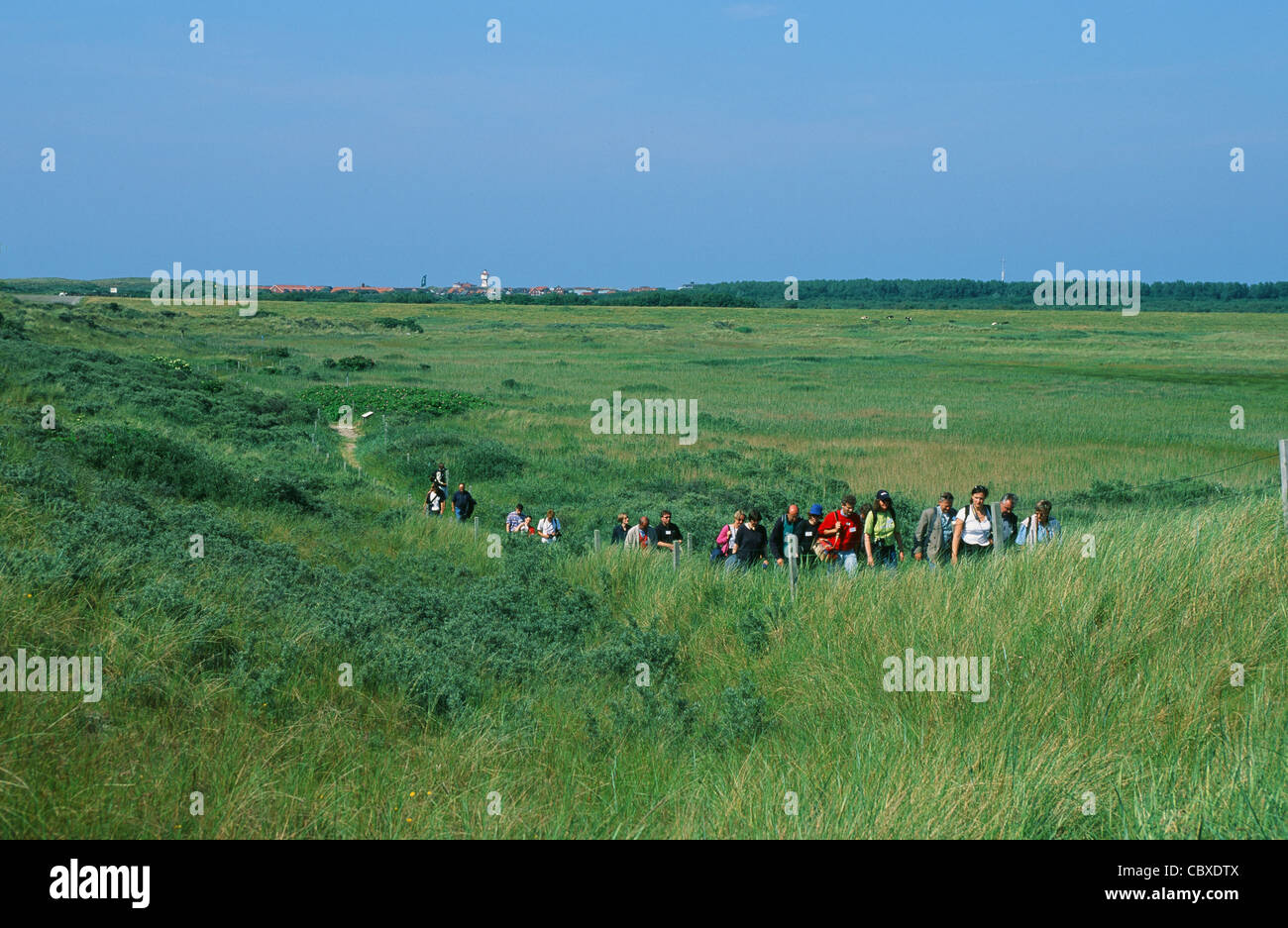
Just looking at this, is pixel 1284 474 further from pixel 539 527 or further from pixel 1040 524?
pixel 539 527

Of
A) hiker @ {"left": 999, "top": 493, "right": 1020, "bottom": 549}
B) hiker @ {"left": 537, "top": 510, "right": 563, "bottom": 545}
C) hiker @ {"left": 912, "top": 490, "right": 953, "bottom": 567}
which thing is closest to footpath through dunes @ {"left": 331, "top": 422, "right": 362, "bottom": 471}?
hiker @ {"left": 537, "top": 510, "right": 563, "bottom": 545}

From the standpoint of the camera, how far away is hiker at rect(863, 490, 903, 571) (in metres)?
12.9

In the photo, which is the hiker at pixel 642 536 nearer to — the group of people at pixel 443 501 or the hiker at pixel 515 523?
the hiker at pixel 515 523

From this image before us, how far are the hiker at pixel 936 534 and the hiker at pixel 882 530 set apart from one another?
27 cm

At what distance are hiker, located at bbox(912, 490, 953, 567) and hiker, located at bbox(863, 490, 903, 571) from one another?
0.27 m

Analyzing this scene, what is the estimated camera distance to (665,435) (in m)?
35.6

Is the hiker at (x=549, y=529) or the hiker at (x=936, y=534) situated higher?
the hiker at (x=936, y=534)

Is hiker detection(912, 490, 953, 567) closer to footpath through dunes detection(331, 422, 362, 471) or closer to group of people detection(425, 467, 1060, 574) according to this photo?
group of people detection(425, 467, 1060, 574)

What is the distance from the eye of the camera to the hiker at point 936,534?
1247 cm

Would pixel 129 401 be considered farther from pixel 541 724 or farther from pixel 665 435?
pixel 541 724

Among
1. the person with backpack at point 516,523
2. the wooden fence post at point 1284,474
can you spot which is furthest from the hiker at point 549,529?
the wooden fence post at point 1284,474

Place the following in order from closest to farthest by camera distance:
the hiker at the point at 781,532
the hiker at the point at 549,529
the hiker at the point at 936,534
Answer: the hiker at the point at 936,534 → the hiker at the point at 781,532 → the hiker at the point at 549,529

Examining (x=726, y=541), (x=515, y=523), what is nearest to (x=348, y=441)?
(x=515, y=523)
